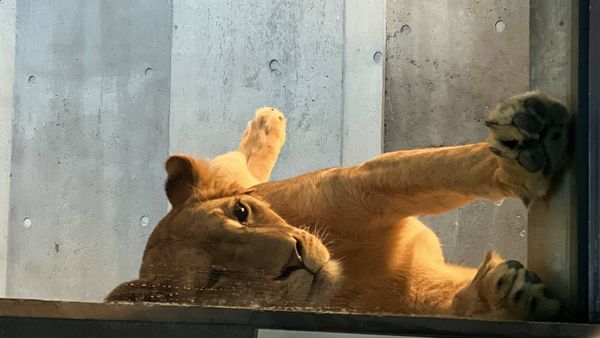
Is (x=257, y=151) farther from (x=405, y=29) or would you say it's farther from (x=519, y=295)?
(x=519, y=295)

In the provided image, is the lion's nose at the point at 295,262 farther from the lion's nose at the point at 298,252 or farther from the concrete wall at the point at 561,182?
the concrete wall at the point at 561,182

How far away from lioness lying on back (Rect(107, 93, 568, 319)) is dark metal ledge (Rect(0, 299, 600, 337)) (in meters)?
0.05

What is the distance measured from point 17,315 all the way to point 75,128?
0.86ft

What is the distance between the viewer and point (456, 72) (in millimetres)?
1162

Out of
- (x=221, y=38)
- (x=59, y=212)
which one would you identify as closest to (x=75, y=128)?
(x=59, y=212)

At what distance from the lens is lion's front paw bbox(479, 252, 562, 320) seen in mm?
1063

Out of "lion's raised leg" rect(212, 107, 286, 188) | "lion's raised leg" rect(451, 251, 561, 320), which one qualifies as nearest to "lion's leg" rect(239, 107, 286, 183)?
"lion's raised leg" rect(212, 107, 286, 188)

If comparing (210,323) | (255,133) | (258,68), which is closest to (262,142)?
(255,133)

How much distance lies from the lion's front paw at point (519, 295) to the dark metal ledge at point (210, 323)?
0.05 meters

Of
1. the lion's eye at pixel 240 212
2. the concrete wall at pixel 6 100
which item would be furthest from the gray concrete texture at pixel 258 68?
the concrete wall at pixel 6 100

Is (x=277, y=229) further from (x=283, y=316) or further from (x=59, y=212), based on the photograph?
(x=59, y=212)

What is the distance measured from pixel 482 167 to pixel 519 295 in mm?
197

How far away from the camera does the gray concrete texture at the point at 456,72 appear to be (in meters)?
1.15

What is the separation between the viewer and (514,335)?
1.01 m
